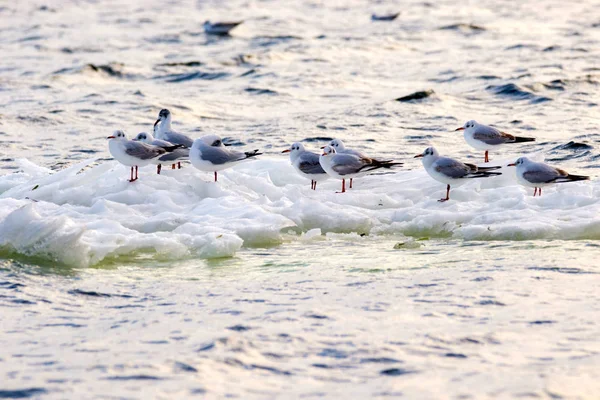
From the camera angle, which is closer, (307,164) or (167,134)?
(307,164)

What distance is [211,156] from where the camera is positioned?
39.6 ft

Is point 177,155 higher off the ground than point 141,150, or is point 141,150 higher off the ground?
point 141,150

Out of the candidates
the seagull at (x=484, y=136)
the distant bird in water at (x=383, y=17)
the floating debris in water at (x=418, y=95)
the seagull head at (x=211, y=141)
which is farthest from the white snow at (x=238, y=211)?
the distant bird in water at (x=383, y=17)

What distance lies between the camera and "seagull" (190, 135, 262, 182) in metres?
12.1

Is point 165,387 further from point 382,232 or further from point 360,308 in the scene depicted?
point 382,232

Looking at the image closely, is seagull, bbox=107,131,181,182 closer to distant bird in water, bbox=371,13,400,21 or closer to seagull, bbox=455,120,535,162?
seagull, bbox=455,120,535,162

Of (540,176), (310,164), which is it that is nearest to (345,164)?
(310,164)

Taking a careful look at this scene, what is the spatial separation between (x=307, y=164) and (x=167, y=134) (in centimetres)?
182

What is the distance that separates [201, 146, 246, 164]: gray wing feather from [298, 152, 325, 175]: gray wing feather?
92 cm

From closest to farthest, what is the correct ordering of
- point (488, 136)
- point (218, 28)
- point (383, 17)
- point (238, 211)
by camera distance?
point (238, 211) < point (488, 136) < point (218, 28) < point (383, 17)

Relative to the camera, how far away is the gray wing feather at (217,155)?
12047 millimetres

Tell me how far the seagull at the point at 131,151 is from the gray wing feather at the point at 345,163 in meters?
2.06

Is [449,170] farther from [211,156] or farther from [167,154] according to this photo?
[167,154]

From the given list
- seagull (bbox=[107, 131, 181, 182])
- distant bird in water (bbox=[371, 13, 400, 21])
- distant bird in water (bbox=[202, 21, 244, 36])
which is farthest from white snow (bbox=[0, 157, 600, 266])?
distant bird in water (bbox=[371, 13, 400, 21])
